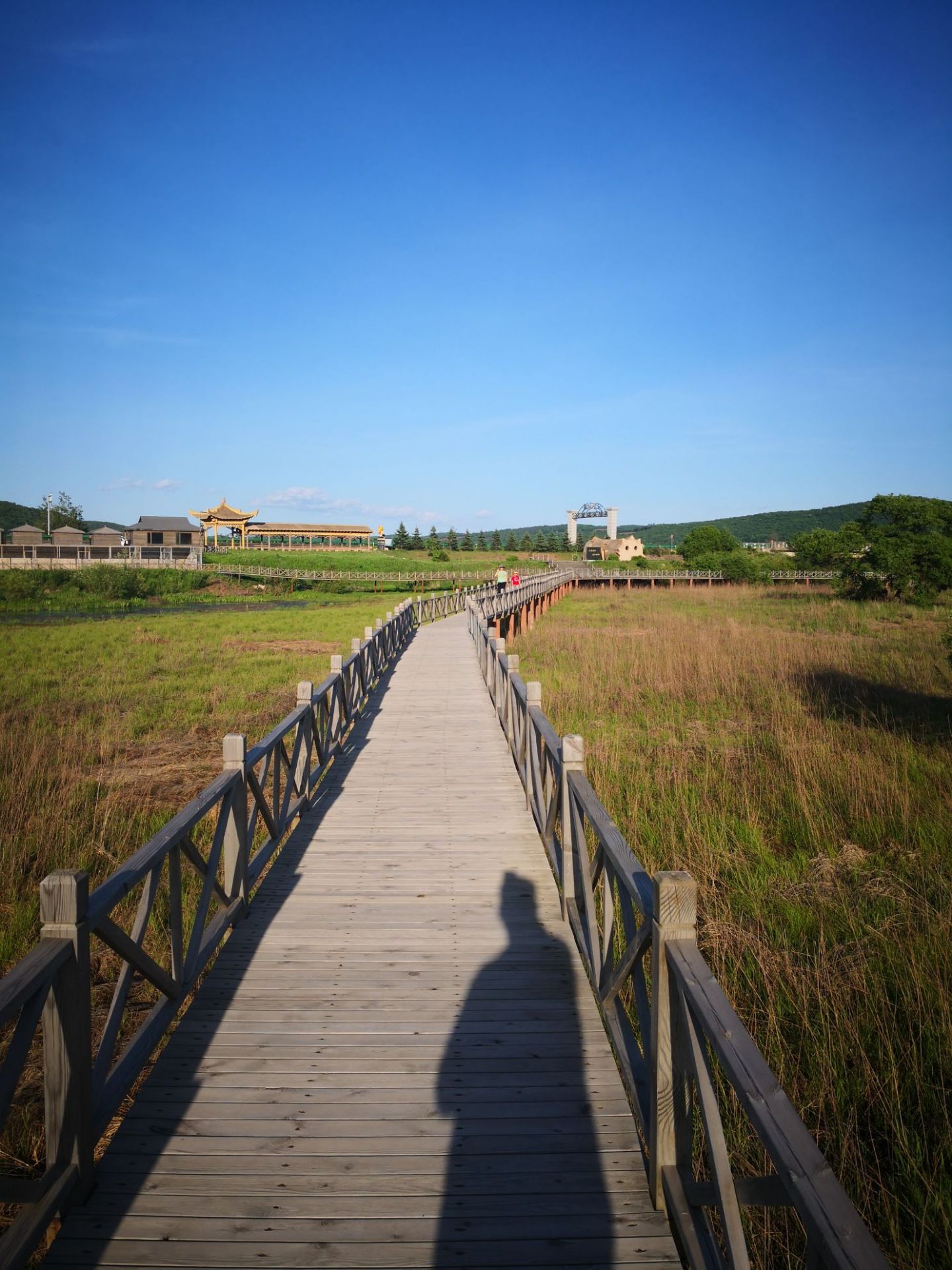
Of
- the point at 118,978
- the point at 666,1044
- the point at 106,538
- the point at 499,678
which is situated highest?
the point at 106,538

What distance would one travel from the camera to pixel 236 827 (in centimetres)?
456

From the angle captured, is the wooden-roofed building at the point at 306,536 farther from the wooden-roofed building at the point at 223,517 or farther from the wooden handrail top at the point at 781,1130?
the wooden handrail top at the point at 781,1130

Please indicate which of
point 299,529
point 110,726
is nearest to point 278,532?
point 299,529

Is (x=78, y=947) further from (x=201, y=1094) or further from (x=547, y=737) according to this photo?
(x=547, y=737)

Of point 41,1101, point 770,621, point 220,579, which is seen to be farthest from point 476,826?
point 220,579

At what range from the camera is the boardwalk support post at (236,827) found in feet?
14.7

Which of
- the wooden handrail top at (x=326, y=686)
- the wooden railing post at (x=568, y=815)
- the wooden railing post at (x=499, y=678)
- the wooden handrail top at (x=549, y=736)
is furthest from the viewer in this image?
the wooden railing post at (x=499, y=678)

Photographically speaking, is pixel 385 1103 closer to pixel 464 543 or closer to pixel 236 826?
pixel 236 826

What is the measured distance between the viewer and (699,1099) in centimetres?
209

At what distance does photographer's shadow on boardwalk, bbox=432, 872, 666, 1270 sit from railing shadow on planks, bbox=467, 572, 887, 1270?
167 millimetres

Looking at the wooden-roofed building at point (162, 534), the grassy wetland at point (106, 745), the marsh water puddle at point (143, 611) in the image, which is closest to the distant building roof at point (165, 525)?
the wooden-roofed building at point (162, 534)

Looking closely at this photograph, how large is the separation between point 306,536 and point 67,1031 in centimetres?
9500

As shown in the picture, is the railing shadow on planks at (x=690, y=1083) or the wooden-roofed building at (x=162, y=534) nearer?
the railing shadow on planks at (x=690, y=1083)

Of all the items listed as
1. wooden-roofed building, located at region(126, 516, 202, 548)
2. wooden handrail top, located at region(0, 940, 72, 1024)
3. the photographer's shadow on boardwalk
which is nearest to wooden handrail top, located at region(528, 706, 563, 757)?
the photographer's shadow on boardwalk
